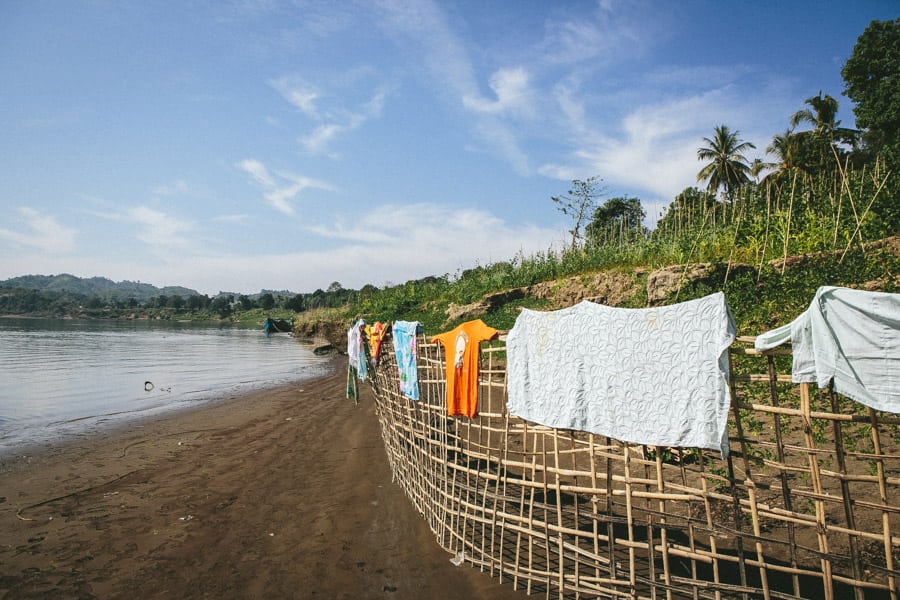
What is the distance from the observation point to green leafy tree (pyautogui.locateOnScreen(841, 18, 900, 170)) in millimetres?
20094

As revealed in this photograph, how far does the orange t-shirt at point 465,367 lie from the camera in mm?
4168

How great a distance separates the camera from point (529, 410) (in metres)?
3.71

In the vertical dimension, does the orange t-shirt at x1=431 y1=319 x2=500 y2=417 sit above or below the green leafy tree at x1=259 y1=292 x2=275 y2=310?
below

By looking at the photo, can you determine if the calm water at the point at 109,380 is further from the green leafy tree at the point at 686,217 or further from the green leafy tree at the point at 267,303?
the green leafy tree at the point at 267,303

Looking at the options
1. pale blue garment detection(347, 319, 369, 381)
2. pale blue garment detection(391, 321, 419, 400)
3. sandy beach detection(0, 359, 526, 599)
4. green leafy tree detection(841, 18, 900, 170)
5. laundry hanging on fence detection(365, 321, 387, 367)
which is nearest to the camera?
sandy beach detection(0, 359, 526, 599)

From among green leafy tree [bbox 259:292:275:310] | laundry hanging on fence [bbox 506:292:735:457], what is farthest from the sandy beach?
green leafy tree [bbox 259:292:275:310]

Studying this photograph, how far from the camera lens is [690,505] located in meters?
4.18

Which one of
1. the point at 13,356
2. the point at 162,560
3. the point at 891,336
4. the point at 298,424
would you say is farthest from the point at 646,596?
the point at 13,356

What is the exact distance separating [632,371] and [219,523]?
4.91 meters

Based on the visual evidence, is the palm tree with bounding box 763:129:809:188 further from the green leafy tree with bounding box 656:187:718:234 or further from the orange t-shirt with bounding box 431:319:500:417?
the orange t-shirt with bounding box 431:319:500:417

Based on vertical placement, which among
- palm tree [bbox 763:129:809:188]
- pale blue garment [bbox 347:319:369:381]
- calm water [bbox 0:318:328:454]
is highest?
palm tree [bbox 763:129:809:188]

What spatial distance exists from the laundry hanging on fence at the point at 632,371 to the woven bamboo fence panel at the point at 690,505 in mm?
165

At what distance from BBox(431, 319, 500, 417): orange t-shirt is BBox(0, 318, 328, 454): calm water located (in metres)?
9.14

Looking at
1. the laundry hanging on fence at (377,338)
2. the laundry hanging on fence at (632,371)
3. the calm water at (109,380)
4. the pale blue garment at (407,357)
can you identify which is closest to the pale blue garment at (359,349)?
the laundry hanging on fence at (377,338)
